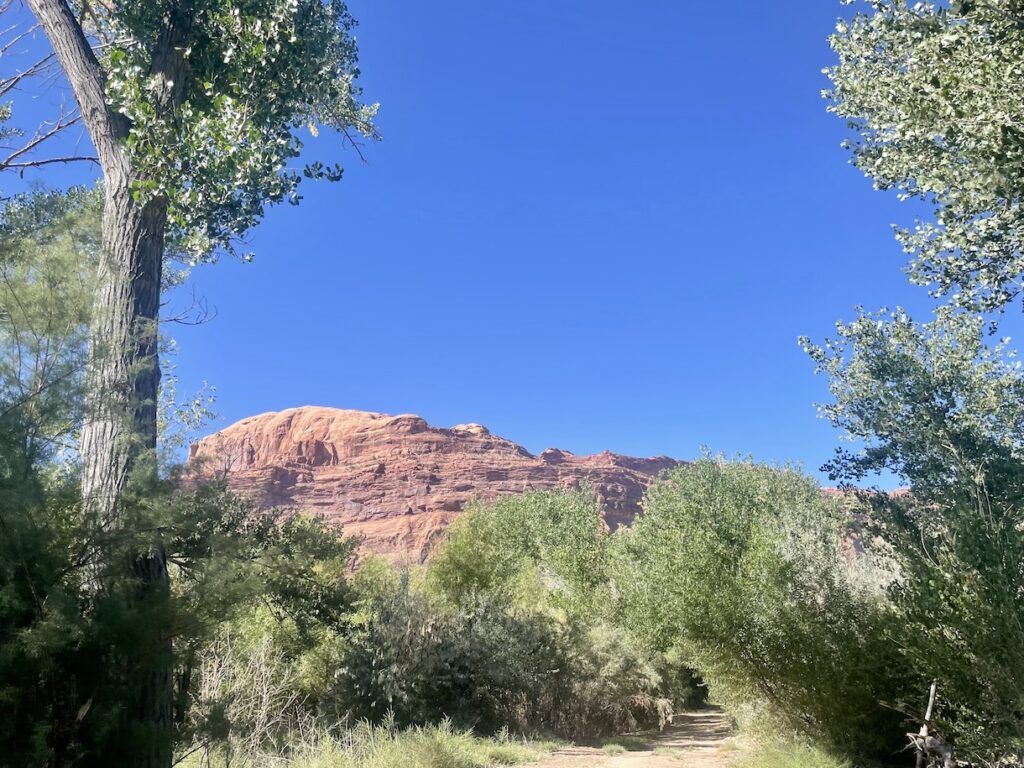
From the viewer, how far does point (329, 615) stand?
933 cm

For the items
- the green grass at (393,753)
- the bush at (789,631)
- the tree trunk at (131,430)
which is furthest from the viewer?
the bush at (789,631)

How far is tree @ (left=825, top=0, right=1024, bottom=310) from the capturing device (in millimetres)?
5320

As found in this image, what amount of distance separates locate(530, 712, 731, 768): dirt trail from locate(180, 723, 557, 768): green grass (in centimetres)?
80

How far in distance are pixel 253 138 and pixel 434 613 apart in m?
11.9

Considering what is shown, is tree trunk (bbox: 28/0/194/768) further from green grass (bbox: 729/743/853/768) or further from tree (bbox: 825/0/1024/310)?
green grass (bbox: 729/743/853/768)

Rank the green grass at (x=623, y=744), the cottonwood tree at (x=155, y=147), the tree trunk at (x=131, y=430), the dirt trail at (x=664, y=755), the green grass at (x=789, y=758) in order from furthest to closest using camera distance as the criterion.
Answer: the green grass at (x=623, y=744), the dirt trail at (x=664, y=755), the green grass at (x=789, y=758), the cottonwood tree at (x=155, y=147), the tree trunk at (x=131, y=430)

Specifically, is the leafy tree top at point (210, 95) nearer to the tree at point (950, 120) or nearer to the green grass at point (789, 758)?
the tree at point (950, 120)

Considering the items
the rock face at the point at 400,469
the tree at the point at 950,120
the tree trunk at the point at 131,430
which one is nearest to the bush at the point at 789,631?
the tree at the point at 950,120

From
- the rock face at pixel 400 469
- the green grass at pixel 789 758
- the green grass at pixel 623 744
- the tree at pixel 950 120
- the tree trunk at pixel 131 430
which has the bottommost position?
the green grass at pixel 623 744

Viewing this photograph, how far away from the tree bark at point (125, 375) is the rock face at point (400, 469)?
6893 cm

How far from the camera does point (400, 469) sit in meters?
93.6

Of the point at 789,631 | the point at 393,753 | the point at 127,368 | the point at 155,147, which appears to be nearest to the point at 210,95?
the point at 155,147

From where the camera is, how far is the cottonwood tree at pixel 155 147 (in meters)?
4.89

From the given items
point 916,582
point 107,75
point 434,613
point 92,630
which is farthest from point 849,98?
point 434,613
